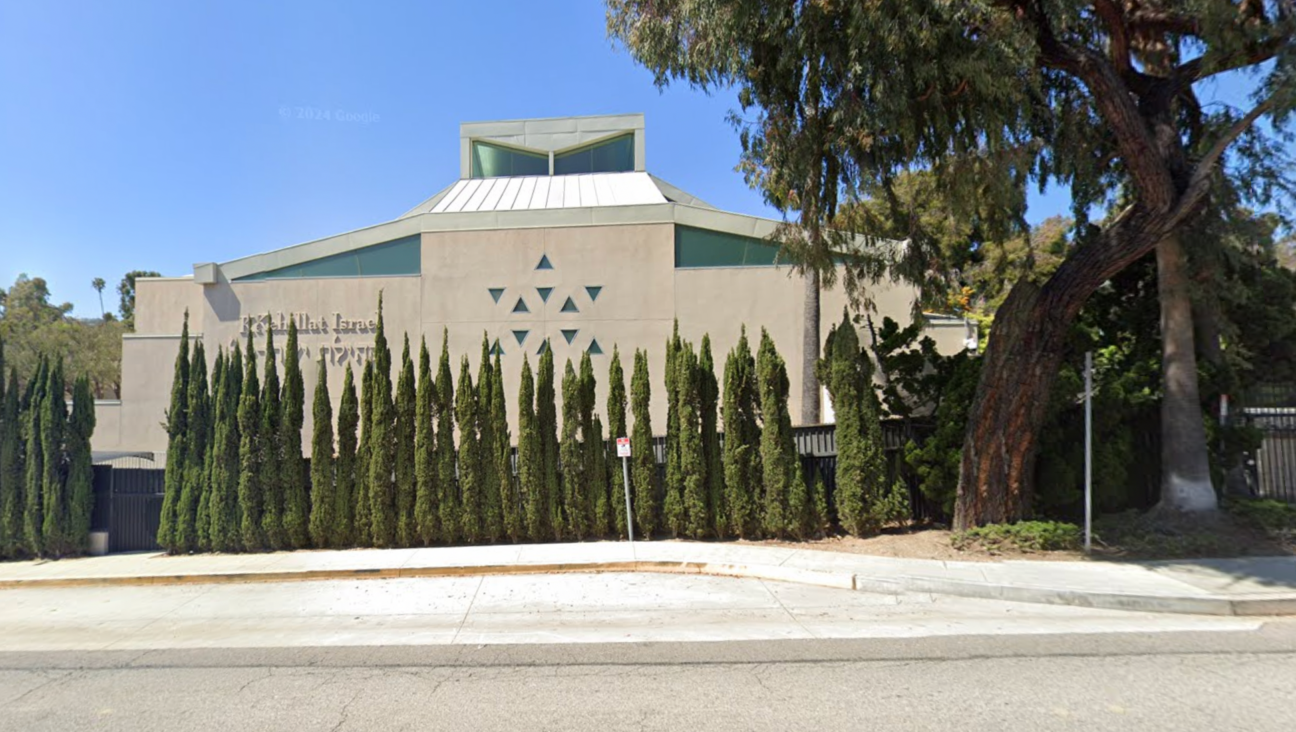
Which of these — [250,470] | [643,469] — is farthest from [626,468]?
[250,470]

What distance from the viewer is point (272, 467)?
12.2 metres

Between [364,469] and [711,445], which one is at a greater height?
[711,445]

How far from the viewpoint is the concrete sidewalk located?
7.97 metres

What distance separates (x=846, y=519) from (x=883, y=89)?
6069 mm

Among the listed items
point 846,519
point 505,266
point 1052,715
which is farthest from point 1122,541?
point 505,266

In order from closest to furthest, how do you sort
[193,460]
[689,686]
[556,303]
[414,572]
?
[689,686], [414,572], [193,460], [556,303]

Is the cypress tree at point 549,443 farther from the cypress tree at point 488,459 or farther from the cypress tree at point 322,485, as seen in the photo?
the cypress tree at point 322,485

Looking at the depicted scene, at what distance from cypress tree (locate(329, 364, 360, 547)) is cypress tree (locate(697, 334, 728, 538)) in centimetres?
563

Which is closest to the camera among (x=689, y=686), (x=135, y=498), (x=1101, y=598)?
(x=689, y=686)

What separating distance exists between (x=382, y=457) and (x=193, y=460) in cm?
320

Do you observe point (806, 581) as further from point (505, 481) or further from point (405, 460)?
point (405, 460)

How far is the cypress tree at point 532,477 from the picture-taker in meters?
12.0

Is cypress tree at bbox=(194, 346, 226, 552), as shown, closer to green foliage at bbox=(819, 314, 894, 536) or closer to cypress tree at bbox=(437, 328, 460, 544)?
cypress tree at bbox=(437, 328, 460, 544)

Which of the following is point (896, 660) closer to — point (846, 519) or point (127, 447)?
point (846, 519)
